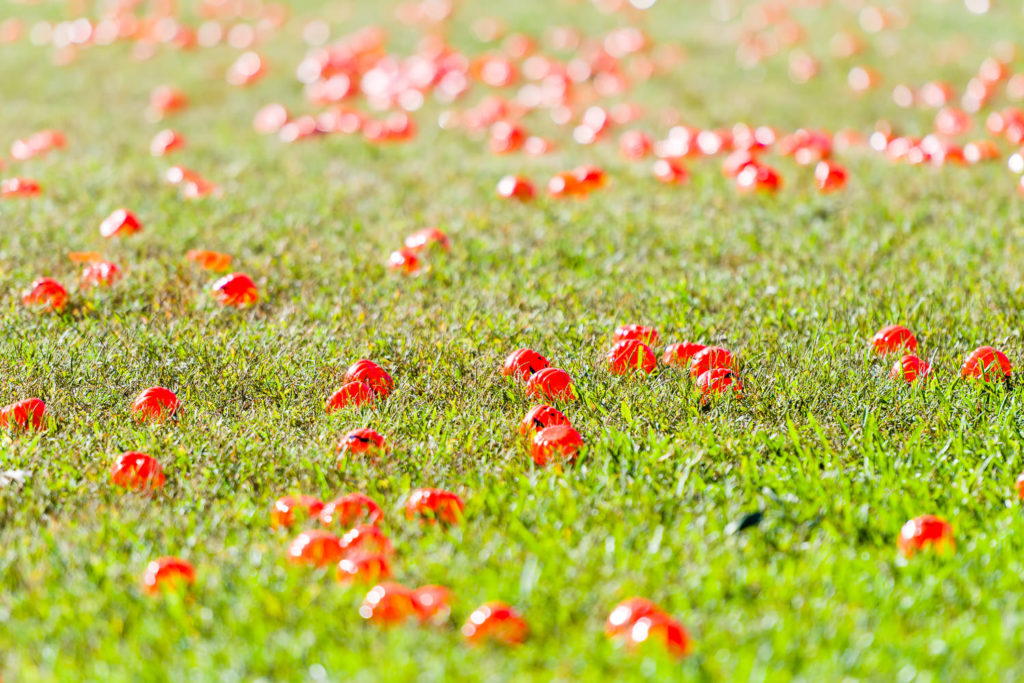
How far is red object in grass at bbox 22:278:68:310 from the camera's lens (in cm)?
459

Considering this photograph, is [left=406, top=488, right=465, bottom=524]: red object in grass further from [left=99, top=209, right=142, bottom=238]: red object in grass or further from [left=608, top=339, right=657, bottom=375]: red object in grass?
[left=99, top=209, right=142, bottom=238]: red object in grass

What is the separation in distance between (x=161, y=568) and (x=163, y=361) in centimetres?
158

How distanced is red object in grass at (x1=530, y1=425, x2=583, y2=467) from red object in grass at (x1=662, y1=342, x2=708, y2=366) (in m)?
0.75

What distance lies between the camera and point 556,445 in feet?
11.6

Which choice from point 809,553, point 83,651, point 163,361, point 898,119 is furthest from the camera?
point 898,119

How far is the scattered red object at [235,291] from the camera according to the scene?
477cm

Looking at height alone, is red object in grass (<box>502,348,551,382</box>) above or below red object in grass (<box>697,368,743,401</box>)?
above

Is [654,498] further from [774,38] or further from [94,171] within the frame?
[774,38]

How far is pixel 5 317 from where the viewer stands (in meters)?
4.50

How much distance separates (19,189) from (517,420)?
383 centimetres

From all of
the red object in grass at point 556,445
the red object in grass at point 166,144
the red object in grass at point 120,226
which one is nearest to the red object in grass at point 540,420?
the red object in grass at point 556,445

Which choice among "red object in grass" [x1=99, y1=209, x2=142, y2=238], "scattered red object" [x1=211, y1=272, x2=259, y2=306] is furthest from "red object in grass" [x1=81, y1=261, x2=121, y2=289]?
"red object in grass" [x1=99, y1=209, x2=142, y2=238]

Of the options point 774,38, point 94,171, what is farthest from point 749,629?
point 774,38

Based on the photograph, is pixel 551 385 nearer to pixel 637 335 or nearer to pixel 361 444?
pixel 637 335
